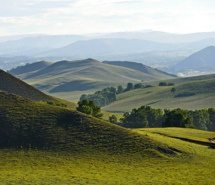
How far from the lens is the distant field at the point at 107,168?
237 ft

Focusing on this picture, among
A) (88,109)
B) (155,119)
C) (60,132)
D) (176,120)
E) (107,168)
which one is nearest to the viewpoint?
(107,168)

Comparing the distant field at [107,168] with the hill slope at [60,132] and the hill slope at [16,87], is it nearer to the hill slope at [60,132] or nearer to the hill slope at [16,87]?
the hill slope at [60,132]

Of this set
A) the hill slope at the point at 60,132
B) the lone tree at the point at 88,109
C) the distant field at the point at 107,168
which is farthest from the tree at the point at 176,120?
the hill slope at the point at 60,132

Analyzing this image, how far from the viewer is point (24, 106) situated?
355ft

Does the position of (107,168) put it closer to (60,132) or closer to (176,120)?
(60,132)

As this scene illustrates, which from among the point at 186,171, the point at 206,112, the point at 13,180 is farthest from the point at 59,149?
the point at 206,112

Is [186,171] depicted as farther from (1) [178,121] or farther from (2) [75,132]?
(1) [178,121]

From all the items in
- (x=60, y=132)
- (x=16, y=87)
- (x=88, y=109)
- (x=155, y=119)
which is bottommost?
(x=60, y=132)

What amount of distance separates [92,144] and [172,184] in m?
26.3

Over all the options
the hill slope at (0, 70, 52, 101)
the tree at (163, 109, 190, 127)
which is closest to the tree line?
the tree at (163, 109, 190, 127)

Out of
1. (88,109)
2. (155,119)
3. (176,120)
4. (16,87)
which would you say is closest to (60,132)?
(88,109)

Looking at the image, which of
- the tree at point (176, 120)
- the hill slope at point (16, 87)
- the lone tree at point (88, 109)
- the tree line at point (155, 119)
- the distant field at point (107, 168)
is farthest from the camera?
the hill slope at point (16, 87)

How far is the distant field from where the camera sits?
7219 cm

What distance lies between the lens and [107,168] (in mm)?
81000
